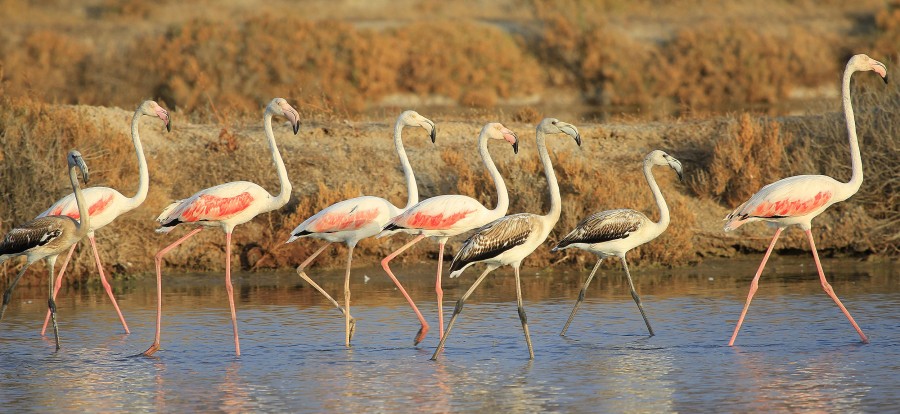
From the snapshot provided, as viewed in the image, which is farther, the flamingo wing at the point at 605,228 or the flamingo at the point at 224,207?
the flamingo at the point at 224,207

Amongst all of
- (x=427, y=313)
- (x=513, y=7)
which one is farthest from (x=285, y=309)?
(x=513, y=7)

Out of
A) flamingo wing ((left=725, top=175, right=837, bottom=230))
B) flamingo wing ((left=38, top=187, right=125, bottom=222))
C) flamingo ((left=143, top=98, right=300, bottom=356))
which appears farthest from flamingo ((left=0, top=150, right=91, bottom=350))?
flamingo wing ((left=725, top=175, right=837, bottom=230))

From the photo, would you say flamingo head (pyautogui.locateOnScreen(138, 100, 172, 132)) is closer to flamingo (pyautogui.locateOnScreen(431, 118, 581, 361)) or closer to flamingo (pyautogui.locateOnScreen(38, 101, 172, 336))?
flamingo (pyautogui.locateOnScreen(38, 101, 172, 336))

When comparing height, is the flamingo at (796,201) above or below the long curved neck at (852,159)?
below

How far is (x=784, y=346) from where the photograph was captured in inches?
392

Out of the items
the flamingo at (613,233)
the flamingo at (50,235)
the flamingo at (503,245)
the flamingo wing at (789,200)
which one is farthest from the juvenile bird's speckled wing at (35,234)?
the flamingo wing at (789,200)

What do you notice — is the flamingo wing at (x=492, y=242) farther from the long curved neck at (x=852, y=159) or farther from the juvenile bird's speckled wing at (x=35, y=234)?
the juvenile bird's speckled wing at (x=35, y=234)

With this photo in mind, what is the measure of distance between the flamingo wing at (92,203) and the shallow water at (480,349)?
105cm

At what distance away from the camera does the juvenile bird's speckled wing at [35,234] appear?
10.6 meters

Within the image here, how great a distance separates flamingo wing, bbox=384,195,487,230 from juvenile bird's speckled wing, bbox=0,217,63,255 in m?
2.79

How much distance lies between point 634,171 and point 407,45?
15781 millimetres

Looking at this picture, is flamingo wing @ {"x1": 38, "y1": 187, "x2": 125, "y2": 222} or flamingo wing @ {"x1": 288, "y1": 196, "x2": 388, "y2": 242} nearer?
flamingo wing @ {"x1": 288, "y1": 196, "x2": 388, "y2": 242}

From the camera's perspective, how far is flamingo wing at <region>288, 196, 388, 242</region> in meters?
10.9

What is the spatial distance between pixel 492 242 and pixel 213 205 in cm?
262
